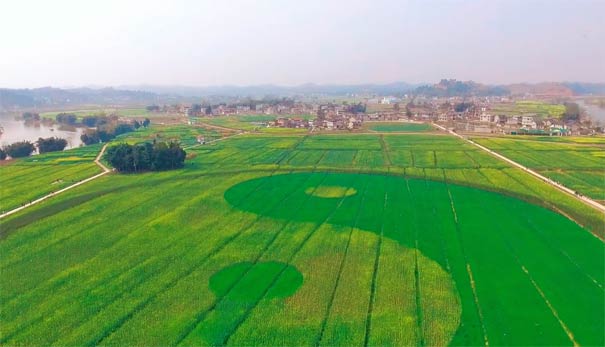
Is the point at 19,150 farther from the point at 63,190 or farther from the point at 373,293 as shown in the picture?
the point at 373,293

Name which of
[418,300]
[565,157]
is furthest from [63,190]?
[565,157]

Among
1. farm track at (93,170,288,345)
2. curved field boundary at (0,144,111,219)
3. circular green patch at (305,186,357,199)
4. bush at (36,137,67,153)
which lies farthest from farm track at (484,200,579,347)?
bush at (36,137,67,153)

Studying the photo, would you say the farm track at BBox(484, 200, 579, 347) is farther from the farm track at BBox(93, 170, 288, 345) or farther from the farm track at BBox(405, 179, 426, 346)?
the farm track at BBox(93, 170, 288, 345)

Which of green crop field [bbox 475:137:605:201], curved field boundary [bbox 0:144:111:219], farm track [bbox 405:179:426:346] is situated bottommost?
farm track [bbox 405:179:426:346]

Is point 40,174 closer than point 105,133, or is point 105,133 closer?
point 40,174

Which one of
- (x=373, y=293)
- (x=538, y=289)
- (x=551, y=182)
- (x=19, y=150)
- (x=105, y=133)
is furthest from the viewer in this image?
(x=105, y=133)

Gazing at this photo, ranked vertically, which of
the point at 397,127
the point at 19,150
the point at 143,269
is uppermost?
the point at 397,127

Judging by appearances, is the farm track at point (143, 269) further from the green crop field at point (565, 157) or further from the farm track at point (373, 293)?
the green crop field at point (565, 157)

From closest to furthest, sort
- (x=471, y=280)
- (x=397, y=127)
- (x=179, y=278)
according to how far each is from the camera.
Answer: (x=471, y=280) → (x=179, y=278) → (x=397, y=127)
